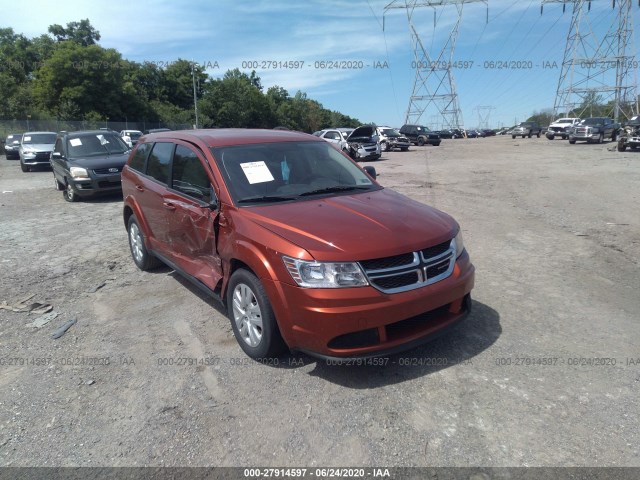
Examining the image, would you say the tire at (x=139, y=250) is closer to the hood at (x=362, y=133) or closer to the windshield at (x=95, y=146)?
the windshield at (x=95, y=146)

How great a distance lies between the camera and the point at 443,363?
369cm

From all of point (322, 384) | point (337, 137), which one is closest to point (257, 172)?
point (322, 384)

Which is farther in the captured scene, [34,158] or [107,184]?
[34,158]

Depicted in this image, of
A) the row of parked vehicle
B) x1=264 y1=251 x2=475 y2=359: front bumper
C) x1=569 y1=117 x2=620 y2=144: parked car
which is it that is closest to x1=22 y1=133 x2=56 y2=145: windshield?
the row of parked vehicle

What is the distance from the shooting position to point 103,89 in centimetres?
4719

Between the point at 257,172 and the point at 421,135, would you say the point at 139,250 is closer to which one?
the point at 257,172

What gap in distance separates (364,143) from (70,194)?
14.8m

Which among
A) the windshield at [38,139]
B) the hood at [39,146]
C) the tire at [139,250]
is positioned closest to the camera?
the tire at [139,250]

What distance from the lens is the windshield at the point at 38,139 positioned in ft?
72.1

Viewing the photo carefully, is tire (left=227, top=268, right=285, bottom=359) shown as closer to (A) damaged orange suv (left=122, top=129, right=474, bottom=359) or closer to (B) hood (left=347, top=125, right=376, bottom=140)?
(A) damaged orange suv (left=122, top=129, right=474, bottom=359)

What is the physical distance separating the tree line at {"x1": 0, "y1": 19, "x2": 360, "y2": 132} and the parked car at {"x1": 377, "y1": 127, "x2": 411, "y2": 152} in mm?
16442

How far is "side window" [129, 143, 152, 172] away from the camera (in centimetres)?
593

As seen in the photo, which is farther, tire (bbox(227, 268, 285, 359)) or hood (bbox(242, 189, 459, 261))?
tire (bbox(227, 268, 285, 359))

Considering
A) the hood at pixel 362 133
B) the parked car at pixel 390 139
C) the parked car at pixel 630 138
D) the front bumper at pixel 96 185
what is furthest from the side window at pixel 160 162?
the parked car at pixel 390 139
